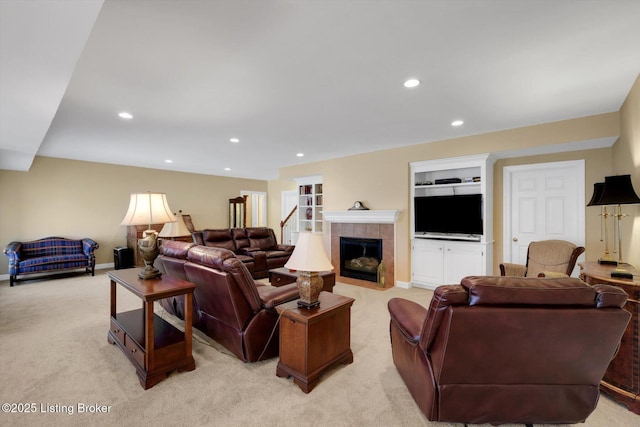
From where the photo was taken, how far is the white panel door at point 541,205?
3904mm

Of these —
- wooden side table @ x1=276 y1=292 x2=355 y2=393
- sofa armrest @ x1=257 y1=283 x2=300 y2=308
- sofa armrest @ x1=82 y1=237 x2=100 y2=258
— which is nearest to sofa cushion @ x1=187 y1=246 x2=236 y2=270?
sofa armrest @ x1=257 y1=283 x2=300 y2=308

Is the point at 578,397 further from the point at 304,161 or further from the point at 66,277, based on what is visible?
the point at 66,277

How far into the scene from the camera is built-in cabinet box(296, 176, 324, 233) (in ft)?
21.1

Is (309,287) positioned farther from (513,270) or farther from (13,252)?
(13,252)

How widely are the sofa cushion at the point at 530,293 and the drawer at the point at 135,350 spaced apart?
2300mm

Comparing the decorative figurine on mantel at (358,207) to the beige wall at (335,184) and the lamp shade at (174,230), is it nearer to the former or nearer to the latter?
the beige wall at (335,184)

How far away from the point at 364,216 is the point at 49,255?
625 cm

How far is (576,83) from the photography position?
8.45 ft

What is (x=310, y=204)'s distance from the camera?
6789 mm

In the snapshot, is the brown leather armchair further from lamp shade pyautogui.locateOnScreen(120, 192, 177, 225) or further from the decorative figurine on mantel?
lamp shade pyautogui.locateOnScreen(120, 192, 177, 225)

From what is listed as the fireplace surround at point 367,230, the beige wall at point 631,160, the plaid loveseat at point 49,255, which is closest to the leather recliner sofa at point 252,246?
the fireplace surround at point 367,230

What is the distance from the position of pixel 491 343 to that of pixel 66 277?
7.15 m

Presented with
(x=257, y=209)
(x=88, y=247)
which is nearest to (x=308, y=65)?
(x=88, y=247)

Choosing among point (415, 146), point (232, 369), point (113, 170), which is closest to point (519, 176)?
point (415, 146)
